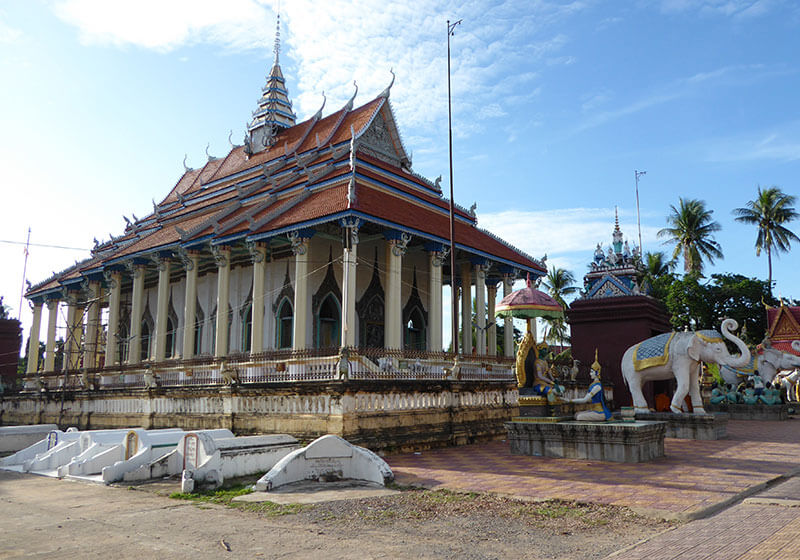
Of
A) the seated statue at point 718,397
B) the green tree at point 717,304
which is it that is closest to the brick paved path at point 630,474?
the seated statue at point 718,397

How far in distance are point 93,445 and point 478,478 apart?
277 inches

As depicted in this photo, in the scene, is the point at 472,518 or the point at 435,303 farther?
the point at 435,303

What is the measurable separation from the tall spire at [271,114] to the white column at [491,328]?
11.8m

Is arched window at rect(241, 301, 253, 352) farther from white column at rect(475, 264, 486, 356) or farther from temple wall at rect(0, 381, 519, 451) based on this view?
white column at rect(475, 264, 486, 356)

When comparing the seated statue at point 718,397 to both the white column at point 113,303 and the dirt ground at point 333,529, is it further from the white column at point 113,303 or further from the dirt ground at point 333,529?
the white column at point 113,303

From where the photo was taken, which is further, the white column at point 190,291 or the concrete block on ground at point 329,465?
the white column at point 190,291

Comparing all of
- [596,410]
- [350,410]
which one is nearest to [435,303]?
[350,410]

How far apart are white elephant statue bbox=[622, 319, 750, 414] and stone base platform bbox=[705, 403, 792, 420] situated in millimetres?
7891

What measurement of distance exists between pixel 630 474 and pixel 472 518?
10.1 ft

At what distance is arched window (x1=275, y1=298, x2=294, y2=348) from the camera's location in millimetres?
21047

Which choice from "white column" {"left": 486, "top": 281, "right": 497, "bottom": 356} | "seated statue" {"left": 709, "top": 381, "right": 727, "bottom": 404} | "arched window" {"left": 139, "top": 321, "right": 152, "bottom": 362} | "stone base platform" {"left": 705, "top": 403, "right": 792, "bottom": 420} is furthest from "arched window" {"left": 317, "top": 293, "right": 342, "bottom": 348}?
"stone base platform" {"left": 705, "top": 403, "right": 792, "bottom": 420}

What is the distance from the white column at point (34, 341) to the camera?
2777 centimetres

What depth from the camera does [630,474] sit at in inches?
316

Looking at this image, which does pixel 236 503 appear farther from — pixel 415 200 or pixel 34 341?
pixel 34 341
